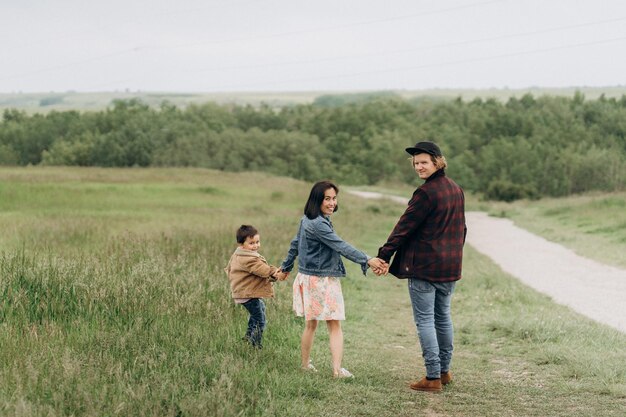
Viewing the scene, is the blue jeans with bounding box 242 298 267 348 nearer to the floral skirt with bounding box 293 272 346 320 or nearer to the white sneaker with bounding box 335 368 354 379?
the floral skirt with bounding box 293 272 346 320

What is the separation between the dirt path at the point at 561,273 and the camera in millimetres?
14305

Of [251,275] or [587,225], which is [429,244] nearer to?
[251,275]

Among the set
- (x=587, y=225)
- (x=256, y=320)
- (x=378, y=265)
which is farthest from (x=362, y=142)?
(x=378, y=265)

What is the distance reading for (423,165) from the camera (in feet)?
25.9

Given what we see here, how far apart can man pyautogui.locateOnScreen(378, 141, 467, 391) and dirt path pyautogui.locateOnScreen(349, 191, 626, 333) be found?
505 centimetres

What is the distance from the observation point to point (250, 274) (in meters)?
8.56

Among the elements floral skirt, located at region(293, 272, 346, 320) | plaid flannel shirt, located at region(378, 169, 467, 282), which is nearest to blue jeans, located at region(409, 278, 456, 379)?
plaid flannel shirt, located at region(378, 169, 467, 282)

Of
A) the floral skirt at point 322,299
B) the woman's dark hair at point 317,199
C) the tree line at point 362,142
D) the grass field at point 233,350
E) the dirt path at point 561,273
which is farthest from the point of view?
the tree line at point 362,142

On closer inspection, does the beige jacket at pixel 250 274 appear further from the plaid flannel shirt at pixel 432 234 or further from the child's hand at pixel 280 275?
the plaid flannel shirt at pixel 432 234

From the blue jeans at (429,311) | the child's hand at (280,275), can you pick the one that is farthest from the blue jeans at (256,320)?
the blue jeans at (429,311)

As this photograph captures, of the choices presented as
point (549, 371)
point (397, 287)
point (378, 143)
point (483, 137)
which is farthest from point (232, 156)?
point (549, 371)

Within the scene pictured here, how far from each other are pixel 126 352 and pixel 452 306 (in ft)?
25.3

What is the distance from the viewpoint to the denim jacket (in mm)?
7988

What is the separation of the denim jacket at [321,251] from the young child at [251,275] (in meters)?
0.40
